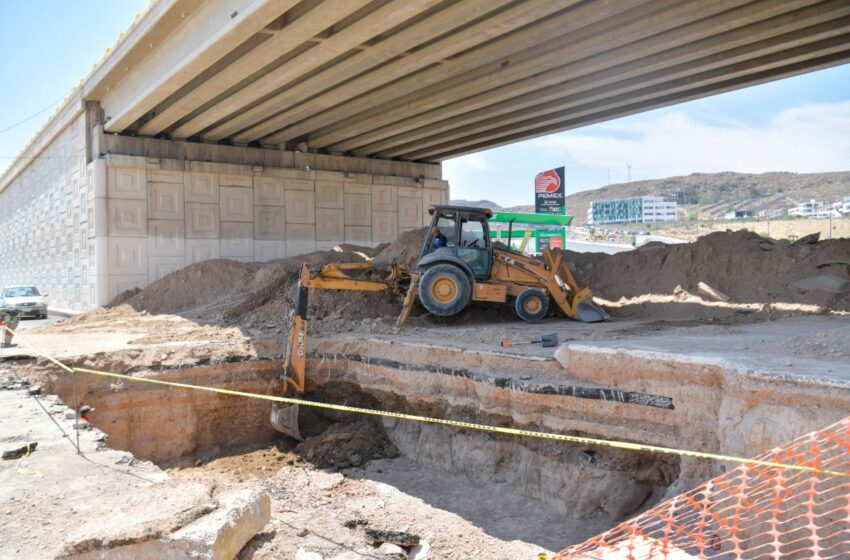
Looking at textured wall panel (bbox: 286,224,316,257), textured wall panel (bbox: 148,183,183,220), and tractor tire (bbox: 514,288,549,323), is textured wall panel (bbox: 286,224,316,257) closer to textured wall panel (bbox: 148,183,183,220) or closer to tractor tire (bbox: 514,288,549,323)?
textured wall panel (bbox: 148,183,183,220)

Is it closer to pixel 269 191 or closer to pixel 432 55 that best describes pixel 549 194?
pixel 269 191

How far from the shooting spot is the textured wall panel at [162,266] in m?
18.2

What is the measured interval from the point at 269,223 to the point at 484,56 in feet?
31.8

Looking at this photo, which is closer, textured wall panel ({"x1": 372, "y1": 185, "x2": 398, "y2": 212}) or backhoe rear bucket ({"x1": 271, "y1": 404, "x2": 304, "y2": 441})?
backhoe rear bucket ({"x1": 271, "y1": 404, "x2": 304, "y2": 441})

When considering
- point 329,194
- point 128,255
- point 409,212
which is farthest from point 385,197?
point 128,255

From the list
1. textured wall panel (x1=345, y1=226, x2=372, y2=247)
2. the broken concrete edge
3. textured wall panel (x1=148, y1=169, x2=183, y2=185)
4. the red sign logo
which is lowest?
the broken concrete edge

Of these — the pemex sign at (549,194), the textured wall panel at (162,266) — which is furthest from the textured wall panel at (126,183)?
the pemex sign at (549,194)

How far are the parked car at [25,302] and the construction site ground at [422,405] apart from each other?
273 inches

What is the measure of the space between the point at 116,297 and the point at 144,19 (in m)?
7.52

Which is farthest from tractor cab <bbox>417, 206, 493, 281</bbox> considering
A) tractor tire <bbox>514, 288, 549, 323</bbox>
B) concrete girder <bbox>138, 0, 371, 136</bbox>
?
concrete girder <bbox>138, 0, 371, 136</bbox>

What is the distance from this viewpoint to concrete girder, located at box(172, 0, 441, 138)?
10.7 metres

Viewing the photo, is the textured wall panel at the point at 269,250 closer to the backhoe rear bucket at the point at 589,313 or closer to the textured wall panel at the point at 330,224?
the textured wall panel at the point at 330,224

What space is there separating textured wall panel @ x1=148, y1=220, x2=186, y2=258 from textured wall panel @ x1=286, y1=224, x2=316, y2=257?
320 cm

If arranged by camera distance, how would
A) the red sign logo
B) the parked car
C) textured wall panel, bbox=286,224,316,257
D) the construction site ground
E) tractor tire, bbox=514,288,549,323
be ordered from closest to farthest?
the construction site ground → tractor tire, bbox=514,288,549,323 → the parked car → textured wall panel, bbox=286,224,316,257 → the red sign logo
